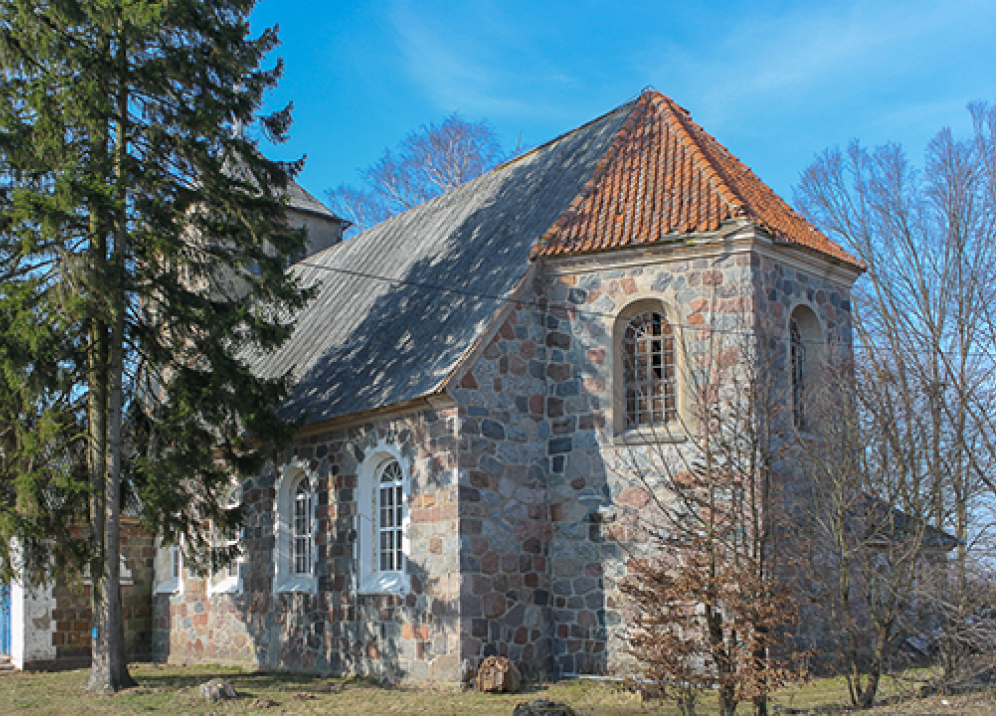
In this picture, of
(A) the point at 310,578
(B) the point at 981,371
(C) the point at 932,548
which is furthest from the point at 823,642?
(A) the point at 310,578

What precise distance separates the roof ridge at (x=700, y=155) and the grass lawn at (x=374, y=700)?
6.30 m

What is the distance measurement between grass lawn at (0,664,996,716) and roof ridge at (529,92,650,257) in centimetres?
618

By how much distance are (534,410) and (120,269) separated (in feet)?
19.3

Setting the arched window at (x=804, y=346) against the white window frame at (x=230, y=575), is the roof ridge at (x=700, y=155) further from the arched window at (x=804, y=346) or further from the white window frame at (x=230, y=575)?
the white window frame at (x=230, y=575)

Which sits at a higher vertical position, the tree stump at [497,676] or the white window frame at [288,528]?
the white window frame at [288,528]

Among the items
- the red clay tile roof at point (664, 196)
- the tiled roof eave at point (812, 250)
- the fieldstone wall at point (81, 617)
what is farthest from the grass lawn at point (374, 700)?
the red clay tile roof at point (664, 196)

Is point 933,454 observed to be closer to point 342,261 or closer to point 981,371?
point 981,371

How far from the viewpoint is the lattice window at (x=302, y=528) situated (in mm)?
16372

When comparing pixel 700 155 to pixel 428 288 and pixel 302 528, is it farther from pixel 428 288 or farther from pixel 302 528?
pixel 302 528

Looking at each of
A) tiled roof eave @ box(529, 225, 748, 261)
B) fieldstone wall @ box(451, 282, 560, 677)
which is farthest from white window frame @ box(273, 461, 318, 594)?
tiled roof eave @ box(529, 225, 748, 261)

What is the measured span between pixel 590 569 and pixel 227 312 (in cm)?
612

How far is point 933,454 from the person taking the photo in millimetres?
10180

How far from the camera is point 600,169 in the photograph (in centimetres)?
1575

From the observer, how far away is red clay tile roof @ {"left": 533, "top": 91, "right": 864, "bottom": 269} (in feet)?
45.2
